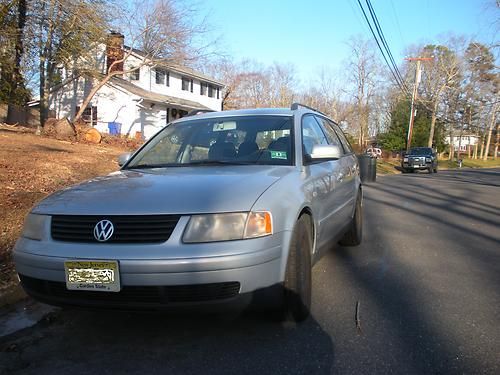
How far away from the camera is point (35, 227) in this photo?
3230mm

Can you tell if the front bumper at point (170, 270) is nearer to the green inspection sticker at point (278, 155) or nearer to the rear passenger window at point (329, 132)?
the green inspection sticker at point (278, 155)

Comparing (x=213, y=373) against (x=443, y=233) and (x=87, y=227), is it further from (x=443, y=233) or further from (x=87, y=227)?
(x=443, y=233)

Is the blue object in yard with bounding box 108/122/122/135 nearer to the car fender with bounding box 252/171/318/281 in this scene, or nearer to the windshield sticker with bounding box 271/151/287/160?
the windshield sticker with bounding box 271/151/287/160

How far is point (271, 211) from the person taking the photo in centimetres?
309

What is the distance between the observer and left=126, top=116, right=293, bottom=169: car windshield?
4137 mm

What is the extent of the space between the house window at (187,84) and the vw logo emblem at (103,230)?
3446cm

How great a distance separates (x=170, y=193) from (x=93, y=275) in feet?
Answer: 2.28

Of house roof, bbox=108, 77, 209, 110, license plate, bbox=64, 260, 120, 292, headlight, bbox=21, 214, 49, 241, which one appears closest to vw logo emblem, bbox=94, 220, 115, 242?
license plate, bbox=64, 260, 120, 292

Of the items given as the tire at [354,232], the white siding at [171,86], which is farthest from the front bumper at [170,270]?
the white siding at [171,86]

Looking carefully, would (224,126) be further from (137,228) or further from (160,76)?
(160,76)

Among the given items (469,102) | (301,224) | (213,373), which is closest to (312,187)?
(301,224)

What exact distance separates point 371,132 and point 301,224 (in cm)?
7322

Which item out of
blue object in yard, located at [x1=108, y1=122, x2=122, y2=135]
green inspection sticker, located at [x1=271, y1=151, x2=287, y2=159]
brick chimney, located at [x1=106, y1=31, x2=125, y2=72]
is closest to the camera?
green inspection sticker, located at [x1=271, y1=151, x2=287, y2=159]

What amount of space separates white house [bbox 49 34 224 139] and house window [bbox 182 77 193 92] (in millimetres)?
924
